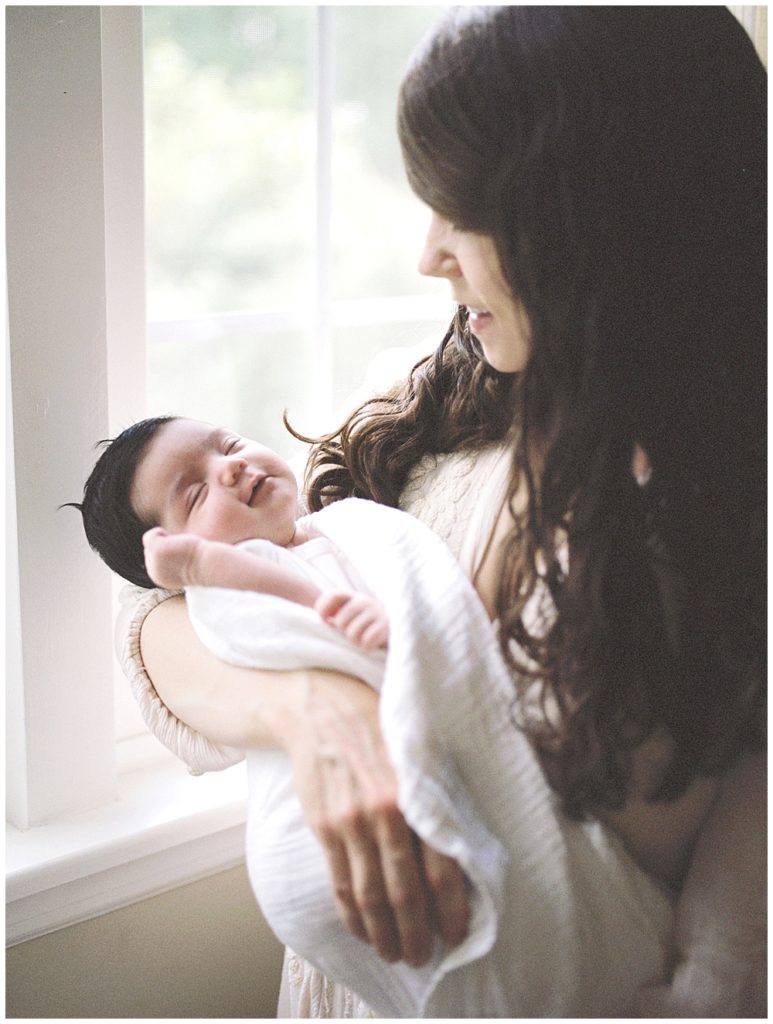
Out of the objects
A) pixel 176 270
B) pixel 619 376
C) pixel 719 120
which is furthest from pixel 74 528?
pixel 719 120

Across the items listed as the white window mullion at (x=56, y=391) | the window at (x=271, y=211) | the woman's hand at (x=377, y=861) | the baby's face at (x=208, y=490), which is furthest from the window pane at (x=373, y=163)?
the woman's hand at (x=377, y=861)

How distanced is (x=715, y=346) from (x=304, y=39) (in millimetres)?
869

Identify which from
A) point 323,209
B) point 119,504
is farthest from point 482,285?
point 323,209

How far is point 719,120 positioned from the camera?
0.72 m

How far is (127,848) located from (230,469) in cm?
50

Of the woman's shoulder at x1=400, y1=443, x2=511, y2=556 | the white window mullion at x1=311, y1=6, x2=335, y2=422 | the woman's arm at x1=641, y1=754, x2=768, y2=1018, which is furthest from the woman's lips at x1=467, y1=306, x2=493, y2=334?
the white window mullion at x1=311, y1=6, x2=335, y2=422

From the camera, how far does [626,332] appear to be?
0.72 meters

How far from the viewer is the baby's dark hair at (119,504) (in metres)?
0.91

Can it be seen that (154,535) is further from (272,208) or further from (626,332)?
(272,208)

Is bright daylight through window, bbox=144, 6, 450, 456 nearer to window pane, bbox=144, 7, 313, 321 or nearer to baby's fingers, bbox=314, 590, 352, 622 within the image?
window pane, bbox=144, 7, 313, 321

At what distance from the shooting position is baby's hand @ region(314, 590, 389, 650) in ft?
2.47

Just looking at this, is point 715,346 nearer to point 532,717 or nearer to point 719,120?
point 719,120

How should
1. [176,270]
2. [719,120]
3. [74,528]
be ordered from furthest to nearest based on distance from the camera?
[176,270] < [74,528] < [719,120]

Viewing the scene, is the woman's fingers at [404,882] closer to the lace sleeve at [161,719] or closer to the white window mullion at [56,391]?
the lace sleeve at [161,719]
